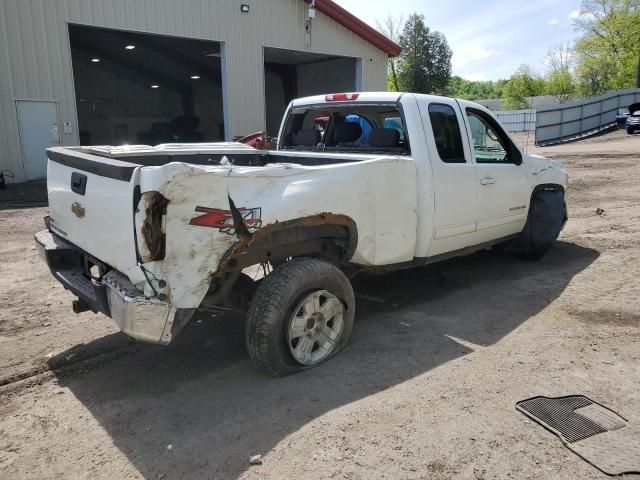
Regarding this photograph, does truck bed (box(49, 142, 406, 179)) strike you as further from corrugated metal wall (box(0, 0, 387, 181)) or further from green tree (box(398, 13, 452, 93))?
green tree (box(398, 13, 452, 93))

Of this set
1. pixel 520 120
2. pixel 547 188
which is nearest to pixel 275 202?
pixel 547 188

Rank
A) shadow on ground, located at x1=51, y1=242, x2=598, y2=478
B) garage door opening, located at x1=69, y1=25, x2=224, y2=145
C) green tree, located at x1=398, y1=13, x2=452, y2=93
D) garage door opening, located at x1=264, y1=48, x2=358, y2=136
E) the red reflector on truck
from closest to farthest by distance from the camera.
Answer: shadow on ground, located at x1=51, y1=242, x2=598, y2=478, the red reflector on truck, garage door opening, located at x1=264, y1=48, x2=358, y2=136, garage door opening, located at x1=69, y1=25, x2=224, y2=145, green tree, located at x1=398, y1=13, x2=452, y2=93

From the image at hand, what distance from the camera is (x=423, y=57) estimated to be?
53.2 metres

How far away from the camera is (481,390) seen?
344 cm

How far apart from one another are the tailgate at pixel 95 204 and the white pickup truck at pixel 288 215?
15 millimetres

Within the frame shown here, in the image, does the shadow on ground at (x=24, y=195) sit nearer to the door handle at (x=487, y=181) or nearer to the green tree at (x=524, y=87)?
the door handle at (x=487, y=181)

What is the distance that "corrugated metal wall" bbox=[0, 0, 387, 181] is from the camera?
13.5 meters

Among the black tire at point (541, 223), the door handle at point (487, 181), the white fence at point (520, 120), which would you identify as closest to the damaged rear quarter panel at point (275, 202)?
the door handle at point (487, 181)

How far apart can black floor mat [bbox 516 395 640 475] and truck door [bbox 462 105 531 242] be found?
225 cm

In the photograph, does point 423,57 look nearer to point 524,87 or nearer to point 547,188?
point 524,87

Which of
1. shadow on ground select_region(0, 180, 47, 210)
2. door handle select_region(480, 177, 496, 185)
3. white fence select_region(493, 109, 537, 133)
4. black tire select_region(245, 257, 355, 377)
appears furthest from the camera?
white fence select_region(493, 109, 537, 133)

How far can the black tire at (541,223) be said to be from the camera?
6137 millimetres

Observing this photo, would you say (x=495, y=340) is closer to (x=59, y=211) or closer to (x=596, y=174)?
(x=59, y=211)

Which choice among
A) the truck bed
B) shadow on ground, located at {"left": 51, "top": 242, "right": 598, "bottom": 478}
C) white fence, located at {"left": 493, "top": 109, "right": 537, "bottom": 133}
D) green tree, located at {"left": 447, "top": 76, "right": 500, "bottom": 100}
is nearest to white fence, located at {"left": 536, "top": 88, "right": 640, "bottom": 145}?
white fence, located at {"left": 493, "top": 109, "right": 537, "bottom": 133}
